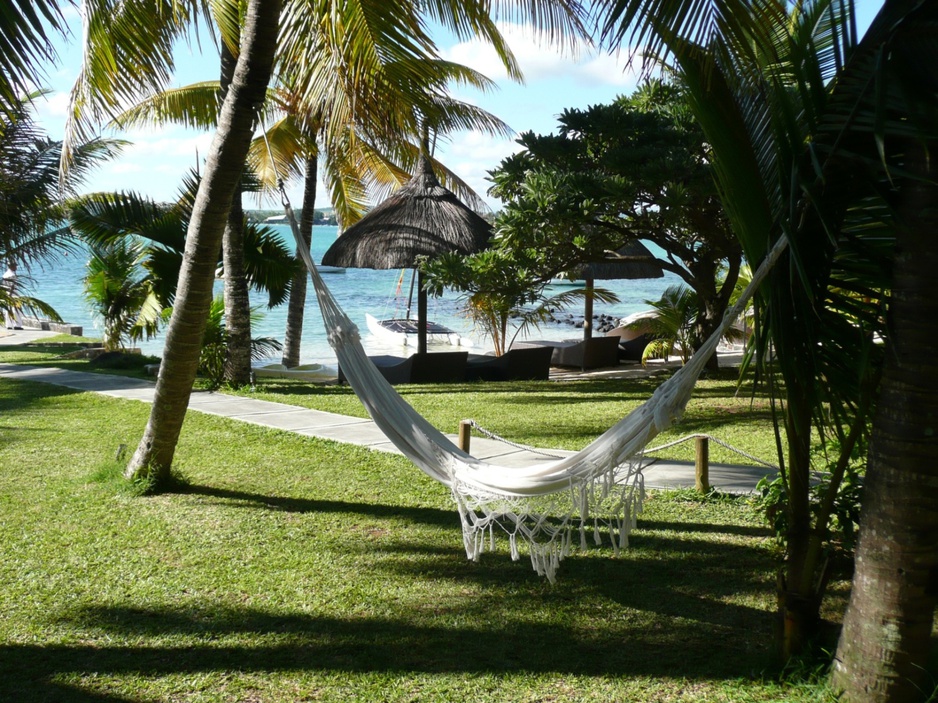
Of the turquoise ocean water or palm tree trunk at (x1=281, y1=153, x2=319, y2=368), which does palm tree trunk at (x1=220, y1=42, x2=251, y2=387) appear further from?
the turquoise ocean water

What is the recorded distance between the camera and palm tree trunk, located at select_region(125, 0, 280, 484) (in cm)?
450

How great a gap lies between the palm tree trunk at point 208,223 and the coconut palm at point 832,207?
2.47 meters

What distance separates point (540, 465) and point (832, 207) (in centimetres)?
143

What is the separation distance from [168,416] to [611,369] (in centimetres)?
858

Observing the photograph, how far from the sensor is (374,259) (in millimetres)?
10500

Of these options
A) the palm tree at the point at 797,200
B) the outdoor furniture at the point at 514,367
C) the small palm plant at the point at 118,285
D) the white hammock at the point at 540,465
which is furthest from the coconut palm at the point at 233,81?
the small palm plant at the point at 118,285

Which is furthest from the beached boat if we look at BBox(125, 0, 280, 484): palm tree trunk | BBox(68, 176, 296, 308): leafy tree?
BBox(125, 0, 280, 484): palm tree trunk

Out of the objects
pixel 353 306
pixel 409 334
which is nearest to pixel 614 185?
pixel 409 334

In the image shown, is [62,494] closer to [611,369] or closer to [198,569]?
[198,569]

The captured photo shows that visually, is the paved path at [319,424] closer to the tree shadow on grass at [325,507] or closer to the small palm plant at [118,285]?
the tree shadow on grass at [325,507]

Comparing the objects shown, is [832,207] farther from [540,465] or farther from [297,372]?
[297,372]

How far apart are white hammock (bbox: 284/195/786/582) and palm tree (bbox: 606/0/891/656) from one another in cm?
18

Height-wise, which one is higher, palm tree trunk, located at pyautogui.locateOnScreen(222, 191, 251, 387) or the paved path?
palm tree trunk, located at pyautogui.locateOnScreen(222, 191, 251, 387)

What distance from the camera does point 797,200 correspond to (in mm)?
2369
